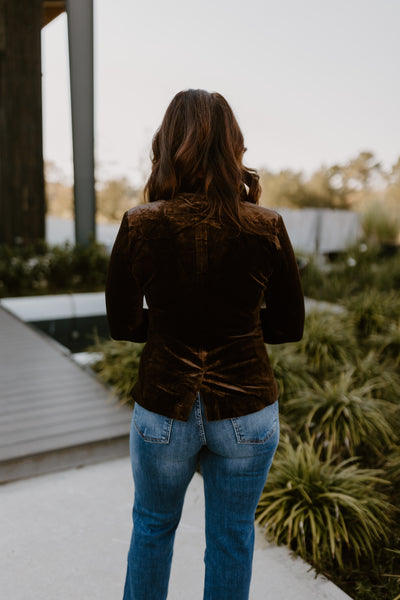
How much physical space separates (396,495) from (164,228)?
2056 mm

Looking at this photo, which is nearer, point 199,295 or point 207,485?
point 199,295

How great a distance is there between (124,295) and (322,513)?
59.4 inches

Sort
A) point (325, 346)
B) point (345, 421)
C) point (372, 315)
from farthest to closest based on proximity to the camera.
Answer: point (372, 315) → point (325, 346) → point (345, 421)

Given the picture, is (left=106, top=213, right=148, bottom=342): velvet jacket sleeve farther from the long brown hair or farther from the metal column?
the metal column

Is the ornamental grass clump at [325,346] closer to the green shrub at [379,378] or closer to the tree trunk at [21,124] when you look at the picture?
the green shrub at [379,378]

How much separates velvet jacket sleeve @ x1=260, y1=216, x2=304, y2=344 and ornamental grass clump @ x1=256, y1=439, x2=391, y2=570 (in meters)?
1.10

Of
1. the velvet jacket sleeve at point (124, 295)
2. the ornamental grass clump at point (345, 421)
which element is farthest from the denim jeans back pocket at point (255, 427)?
the ornamental grass clump at point (345, 421)

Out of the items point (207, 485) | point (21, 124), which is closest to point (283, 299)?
point (207, 485)

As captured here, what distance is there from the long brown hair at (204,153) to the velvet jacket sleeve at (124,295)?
15cm

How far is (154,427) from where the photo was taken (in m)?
1.01

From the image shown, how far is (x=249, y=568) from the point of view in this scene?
1148mm

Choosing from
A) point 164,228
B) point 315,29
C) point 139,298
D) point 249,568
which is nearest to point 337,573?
point 249,568

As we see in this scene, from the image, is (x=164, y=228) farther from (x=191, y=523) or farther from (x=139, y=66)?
(x=139, y=66)

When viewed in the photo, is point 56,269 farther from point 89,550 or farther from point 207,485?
point 207,485
